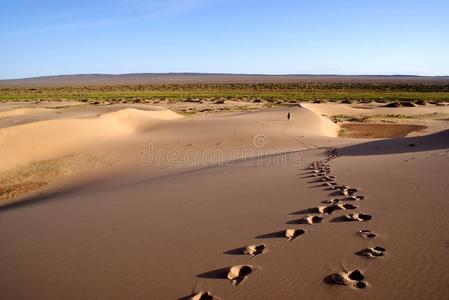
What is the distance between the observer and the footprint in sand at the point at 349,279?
2.99 m

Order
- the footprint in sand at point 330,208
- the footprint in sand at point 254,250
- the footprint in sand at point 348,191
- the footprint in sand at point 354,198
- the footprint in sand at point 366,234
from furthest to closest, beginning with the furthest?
1. the footprint in sand at point 348,191
2. the footprint in sand at point 354,198
3. the footprint in sand at point 330,208
4. the footprint in sand at point 366,234
5. the footprint in sand at point 254,250

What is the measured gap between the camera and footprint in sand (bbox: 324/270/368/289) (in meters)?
2.99

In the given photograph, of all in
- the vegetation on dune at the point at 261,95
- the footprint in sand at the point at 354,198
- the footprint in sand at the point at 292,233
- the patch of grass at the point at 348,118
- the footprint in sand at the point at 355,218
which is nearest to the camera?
the footprint in sand at the point at 292,233

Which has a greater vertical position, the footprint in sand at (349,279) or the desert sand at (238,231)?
the footprint in sand at (349,279)

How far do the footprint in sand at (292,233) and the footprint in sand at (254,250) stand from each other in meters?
0.30

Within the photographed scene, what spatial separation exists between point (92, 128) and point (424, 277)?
13717mm

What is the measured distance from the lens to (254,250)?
3.79 meters

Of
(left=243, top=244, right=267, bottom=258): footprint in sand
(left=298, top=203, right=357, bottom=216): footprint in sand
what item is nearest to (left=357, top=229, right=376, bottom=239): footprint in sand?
(left=298, top=203, right=357, bottom=216): footprint in sand

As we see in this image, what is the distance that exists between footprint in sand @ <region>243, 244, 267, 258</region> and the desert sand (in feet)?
0.06

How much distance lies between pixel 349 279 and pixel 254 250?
0.96m

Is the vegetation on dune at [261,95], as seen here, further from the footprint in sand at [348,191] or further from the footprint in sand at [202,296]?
the footprint in sand at [202,296]

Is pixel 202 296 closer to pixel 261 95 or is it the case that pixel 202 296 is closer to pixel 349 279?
pixel 349 279

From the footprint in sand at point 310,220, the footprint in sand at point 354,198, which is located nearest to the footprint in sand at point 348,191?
the footprint in sand at point 354,198

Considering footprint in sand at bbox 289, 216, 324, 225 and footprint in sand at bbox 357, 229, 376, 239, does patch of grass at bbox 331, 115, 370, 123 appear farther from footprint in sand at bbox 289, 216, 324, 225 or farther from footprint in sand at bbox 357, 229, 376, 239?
footprint in sand at bbox 357, 229, 376, 239
